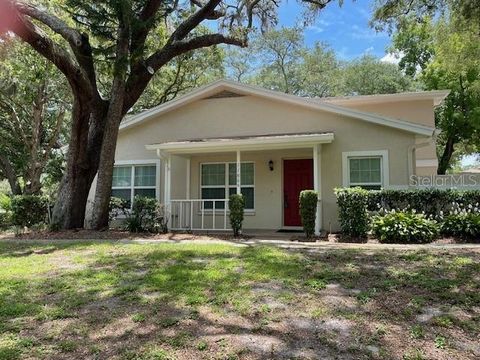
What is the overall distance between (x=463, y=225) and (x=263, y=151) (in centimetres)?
660

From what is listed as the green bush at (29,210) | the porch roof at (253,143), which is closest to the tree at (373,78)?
the porch roof at (253,143)

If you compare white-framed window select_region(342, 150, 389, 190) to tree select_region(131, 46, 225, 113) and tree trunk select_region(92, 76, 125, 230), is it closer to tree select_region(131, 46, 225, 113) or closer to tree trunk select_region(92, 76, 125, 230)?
tree trunk select_region(92, 76, 125, 230)

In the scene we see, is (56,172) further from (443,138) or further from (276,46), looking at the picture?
(443,138)

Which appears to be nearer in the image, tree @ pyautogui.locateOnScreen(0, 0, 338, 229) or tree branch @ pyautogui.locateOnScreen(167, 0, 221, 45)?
tree @ pyautogui.locateOnScreen(0, 0, 338, 229)

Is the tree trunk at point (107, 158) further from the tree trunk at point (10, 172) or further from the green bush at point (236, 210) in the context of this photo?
the tree trunk at point (10, 172)

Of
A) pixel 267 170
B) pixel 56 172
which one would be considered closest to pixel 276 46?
pixel 56 172

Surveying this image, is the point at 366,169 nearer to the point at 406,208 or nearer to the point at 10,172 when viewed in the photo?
the point at 406,208

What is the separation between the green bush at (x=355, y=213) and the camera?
10.6 metres

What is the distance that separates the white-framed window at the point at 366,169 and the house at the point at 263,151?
3cm

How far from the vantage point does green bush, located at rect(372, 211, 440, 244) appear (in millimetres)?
9867

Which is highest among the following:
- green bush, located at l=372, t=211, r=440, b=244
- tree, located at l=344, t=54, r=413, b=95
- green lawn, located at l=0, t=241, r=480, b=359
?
tree, located at l=344, t=54, r=413, b=95

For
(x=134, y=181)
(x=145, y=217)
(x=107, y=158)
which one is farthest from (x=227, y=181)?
(x=107, y=158)

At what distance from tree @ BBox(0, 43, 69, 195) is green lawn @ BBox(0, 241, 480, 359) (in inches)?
519

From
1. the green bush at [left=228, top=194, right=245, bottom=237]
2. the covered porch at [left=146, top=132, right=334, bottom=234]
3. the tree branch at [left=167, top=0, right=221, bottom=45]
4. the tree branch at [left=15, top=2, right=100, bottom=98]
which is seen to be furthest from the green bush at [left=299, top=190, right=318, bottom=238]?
the tree branch at [left=15, top=2, right=100, bottom=98]
